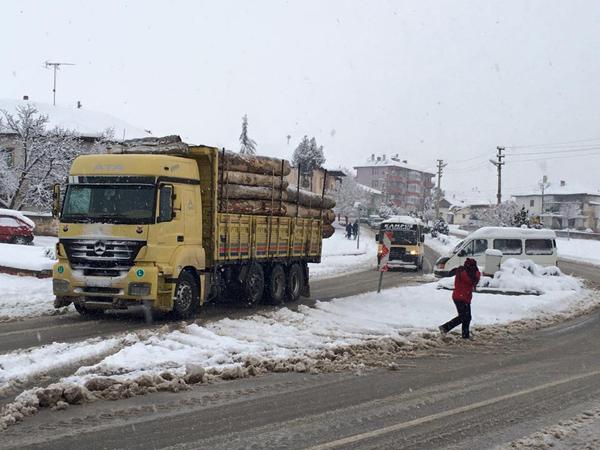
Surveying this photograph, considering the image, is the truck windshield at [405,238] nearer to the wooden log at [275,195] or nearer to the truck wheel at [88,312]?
the wooden log at [275,195]

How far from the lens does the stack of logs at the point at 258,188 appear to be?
15.1 meters

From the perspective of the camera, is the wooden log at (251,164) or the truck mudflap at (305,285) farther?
the truck mudflap at (305,285)

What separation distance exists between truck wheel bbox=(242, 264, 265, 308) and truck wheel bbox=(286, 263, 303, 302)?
4.15ft

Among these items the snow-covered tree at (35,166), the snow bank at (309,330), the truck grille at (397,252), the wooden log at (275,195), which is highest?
the snow-covered tree at (35,166)

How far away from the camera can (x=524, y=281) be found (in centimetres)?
2123

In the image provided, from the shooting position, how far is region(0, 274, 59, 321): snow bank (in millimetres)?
14469

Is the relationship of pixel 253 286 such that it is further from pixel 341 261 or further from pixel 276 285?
pixel 341 261

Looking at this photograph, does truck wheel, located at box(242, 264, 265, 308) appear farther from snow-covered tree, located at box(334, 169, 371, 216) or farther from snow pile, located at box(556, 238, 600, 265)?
snow-covered tree, located at box(334, 169, 371, 216)

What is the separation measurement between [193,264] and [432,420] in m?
7.84

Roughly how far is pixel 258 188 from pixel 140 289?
4.50 metres

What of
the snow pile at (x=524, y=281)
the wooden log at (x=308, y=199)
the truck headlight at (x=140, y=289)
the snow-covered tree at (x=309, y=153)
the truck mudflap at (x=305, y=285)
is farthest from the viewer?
the snow-covered tree at (x=309, y=153)

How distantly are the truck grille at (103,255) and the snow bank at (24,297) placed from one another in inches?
78.1

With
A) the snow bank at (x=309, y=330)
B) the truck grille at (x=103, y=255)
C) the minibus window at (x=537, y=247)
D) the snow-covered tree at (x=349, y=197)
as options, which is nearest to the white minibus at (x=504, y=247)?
the minibus window at (x=537, y=247)

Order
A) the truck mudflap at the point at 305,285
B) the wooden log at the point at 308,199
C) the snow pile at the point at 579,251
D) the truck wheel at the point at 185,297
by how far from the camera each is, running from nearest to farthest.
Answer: the truck wheel at the point at 185,297
the wooden log at the point at 308,199
the truck mudflap at the point at 305,285
the snow pile at the point at 579,251
